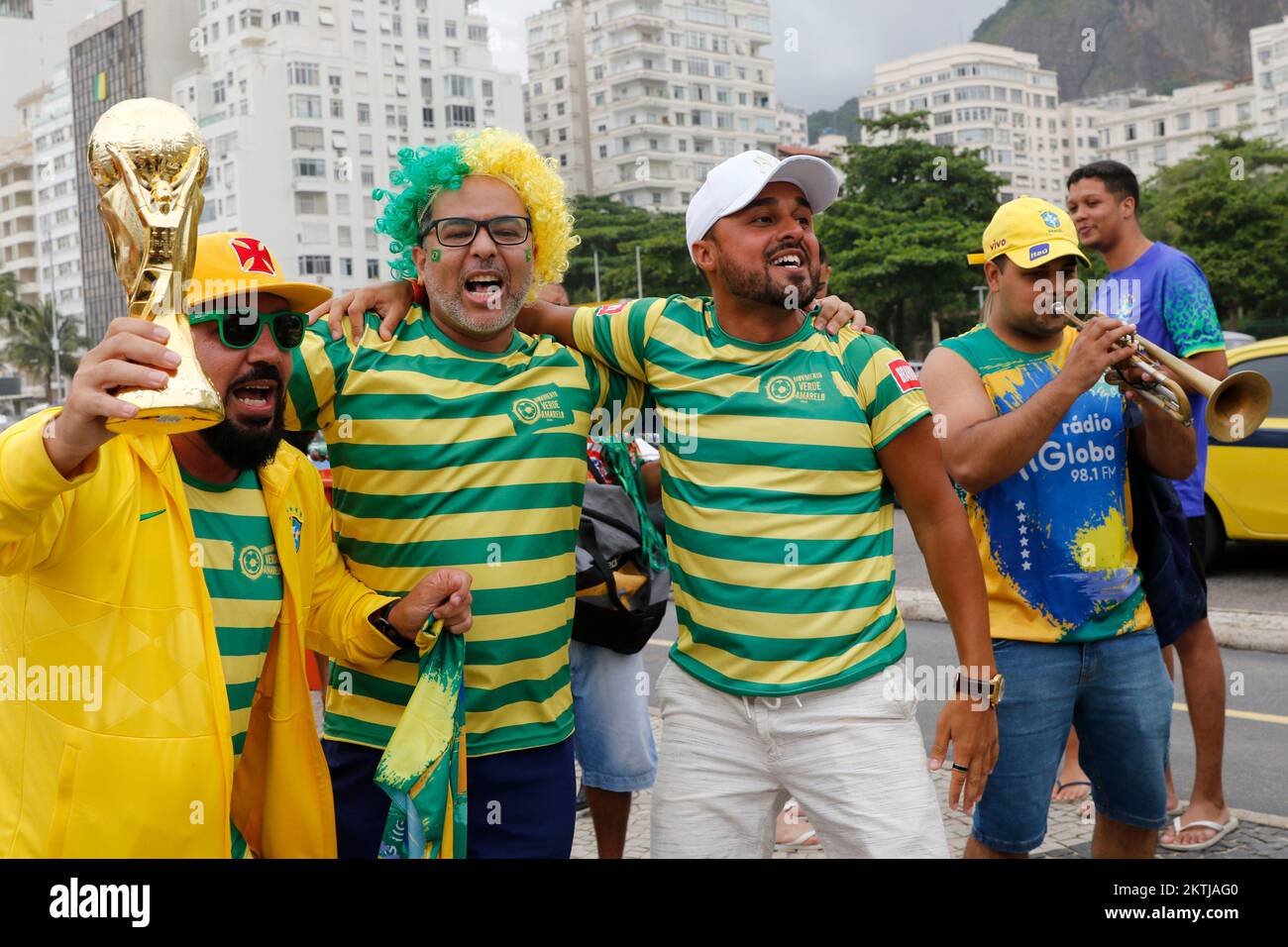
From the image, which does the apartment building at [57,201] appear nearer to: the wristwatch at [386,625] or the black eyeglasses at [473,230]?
the black eyeglasses at [473,230]

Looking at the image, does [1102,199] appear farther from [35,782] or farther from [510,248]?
[35,782]

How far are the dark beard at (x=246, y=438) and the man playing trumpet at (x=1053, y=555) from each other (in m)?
1.95

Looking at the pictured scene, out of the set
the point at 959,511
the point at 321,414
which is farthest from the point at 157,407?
the point at 959,511

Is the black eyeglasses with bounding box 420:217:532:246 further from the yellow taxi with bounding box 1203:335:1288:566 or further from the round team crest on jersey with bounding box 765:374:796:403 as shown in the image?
the yellow taxi with bounding box 1203:335:1288:566

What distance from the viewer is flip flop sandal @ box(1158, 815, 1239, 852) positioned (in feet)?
15.8

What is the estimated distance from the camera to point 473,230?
3.49 metres

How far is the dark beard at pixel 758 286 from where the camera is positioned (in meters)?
3.32

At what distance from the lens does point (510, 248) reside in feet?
11.5

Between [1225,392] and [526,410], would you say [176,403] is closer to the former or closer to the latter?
[526,410]

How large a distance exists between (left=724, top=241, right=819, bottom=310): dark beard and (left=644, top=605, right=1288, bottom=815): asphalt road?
3522 mm

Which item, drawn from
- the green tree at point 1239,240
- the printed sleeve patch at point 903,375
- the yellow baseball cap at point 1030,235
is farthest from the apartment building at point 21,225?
the printed sleeve patch at point 903,375

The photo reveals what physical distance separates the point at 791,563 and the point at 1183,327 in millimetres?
2871

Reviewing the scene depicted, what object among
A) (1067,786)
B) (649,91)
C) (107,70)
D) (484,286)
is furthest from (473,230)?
(107,70)
